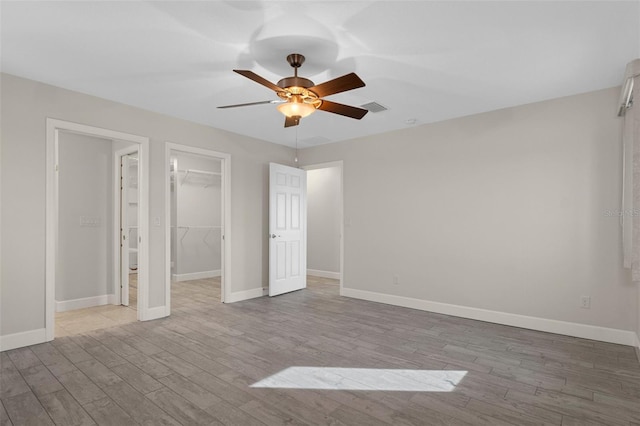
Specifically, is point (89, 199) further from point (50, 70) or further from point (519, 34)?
point (519, 34)

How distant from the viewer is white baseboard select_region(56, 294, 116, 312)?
15.1 feet

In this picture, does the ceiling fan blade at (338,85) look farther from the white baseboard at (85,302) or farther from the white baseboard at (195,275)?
the white baseboard at (195,275)

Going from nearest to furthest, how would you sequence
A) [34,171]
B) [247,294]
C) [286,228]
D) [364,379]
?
[364,379], [34,171], [247,294], [286,228]

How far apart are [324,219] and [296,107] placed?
512cm

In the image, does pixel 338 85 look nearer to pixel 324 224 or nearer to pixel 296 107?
pixel 296 107

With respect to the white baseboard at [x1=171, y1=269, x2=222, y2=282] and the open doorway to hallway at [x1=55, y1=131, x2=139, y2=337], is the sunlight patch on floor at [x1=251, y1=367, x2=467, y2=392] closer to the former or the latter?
the open doorway to hallway at [x1=55, y1=131, x2=139, y2=337]

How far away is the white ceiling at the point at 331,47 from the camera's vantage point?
7.27ft

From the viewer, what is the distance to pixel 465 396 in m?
2.36

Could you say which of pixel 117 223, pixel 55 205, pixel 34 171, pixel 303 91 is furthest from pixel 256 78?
pixel 117 223

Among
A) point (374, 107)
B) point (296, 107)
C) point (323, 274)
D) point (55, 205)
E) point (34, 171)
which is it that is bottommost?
point (323, 274)

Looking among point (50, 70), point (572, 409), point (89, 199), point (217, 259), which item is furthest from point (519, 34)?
point (217, 259)

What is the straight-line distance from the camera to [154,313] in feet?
13.9

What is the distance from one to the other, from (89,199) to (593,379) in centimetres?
617

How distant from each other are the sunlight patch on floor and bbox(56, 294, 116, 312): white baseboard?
367 centimetres
